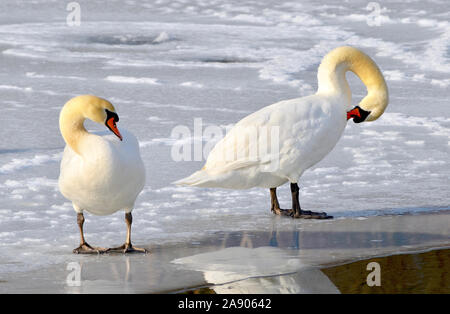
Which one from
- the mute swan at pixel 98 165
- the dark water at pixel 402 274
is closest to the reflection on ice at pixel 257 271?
the dark water at pixel 402 274

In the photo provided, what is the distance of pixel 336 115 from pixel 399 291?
2.03m

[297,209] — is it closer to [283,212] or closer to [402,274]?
[283,212]

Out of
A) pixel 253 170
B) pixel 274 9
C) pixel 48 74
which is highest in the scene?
pixel 274 9

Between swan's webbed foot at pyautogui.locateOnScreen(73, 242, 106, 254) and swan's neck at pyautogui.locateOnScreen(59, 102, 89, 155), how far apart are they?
1.95ft

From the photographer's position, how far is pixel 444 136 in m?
9.16

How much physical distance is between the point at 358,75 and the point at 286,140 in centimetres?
77

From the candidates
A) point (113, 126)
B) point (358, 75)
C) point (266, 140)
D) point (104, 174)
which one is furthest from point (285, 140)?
point (104, 174)

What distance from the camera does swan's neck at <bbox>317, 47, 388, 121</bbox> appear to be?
21.2ft

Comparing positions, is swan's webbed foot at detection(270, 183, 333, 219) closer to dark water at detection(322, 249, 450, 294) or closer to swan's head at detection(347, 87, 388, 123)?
swan's head at detection(347, 87, 388, 123)

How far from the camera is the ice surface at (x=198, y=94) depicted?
6438mm

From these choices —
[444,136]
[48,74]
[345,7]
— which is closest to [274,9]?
[345,7]

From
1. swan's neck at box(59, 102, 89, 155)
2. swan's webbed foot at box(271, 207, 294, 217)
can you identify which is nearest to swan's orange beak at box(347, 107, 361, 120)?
swan's webbed foot at box(271, 207, 294, 217)

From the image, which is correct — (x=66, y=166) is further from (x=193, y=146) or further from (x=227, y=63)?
(x=227, y=63)
